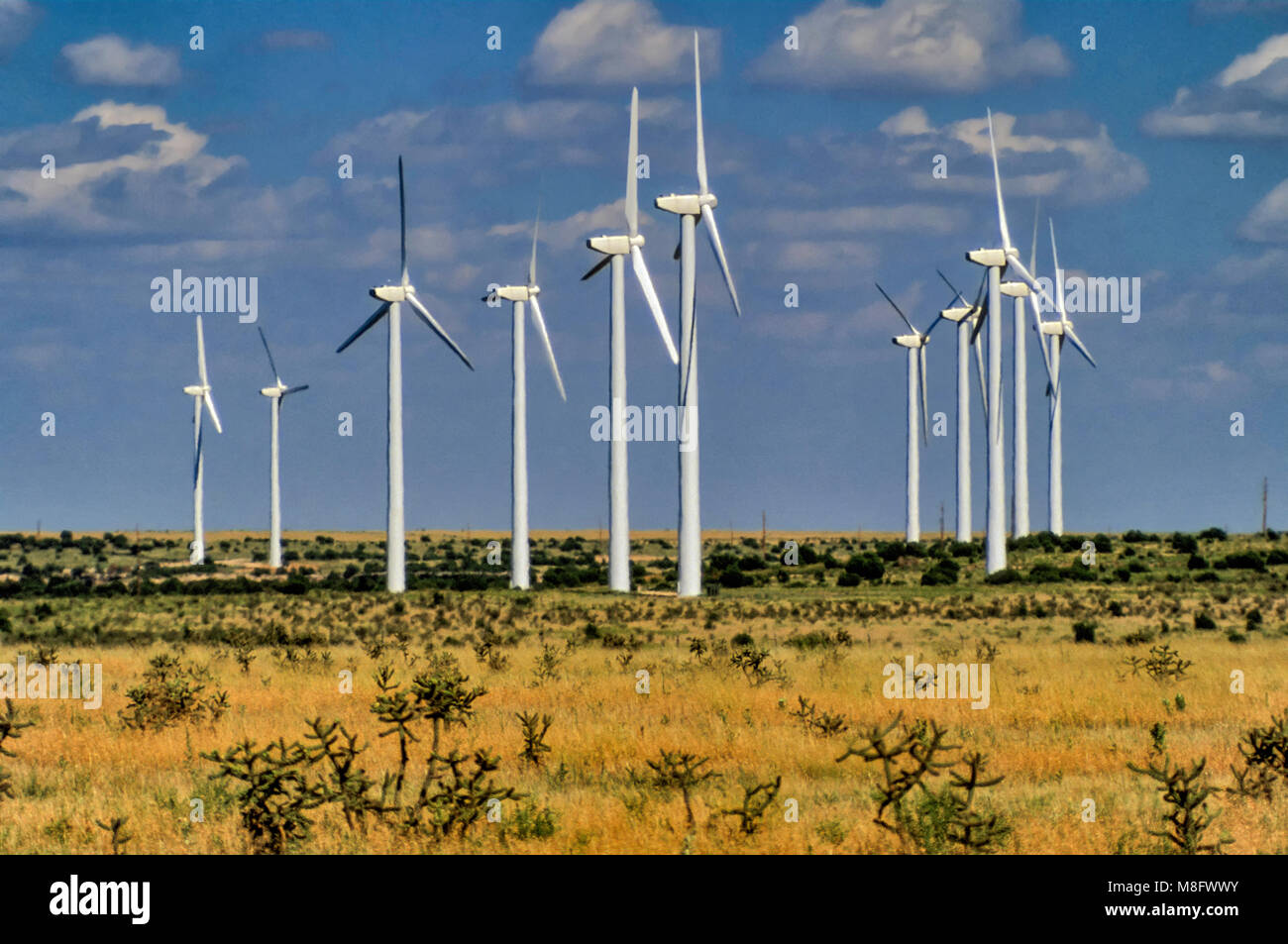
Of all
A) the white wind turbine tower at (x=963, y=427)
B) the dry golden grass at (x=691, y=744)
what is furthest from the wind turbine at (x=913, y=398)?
the dry golden grass at (x=691, y=744)

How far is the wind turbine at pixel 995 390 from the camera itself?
8850 centimetres

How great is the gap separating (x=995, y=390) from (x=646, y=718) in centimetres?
6319

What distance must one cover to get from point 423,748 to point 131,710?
321 inches

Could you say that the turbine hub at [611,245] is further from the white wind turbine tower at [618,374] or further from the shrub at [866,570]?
the shrub at [866,570]

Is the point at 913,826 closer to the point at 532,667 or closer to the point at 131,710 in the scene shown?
the point at 131,710

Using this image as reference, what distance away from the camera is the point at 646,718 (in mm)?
29234

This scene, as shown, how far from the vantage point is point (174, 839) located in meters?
18.8

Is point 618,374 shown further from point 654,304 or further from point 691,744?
point 691,744

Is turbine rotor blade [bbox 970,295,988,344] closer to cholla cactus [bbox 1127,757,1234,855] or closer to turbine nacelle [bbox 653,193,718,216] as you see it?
turbine nacelle [bbox 653,193,718,216]

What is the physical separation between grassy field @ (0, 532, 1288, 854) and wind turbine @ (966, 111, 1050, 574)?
1582cm

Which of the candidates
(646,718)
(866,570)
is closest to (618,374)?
(866,570)

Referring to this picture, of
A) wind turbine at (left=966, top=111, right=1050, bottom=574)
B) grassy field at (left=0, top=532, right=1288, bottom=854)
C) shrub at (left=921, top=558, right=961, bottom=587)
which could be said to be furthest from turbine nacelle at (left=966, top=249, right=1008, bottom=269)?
grassy field at (left=0, top=532, right=1288, bottom=854)

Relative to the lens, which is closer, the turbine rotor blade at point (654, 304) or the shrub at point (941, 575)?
the turbine rotor blade at point (654, 304)

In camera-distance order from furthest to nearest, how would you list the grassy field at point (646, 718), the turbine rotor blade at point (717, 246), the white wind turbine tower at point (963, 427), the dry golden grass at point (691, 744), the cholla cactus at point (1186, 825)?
the white wind turbine tower at point (963, 427) → the turbine rotor blade at point (717, 246) → the grassy field at point (646, 718) → the dry golden grass at point (691, 744) → the cholla cactus at point (1186, 825)
